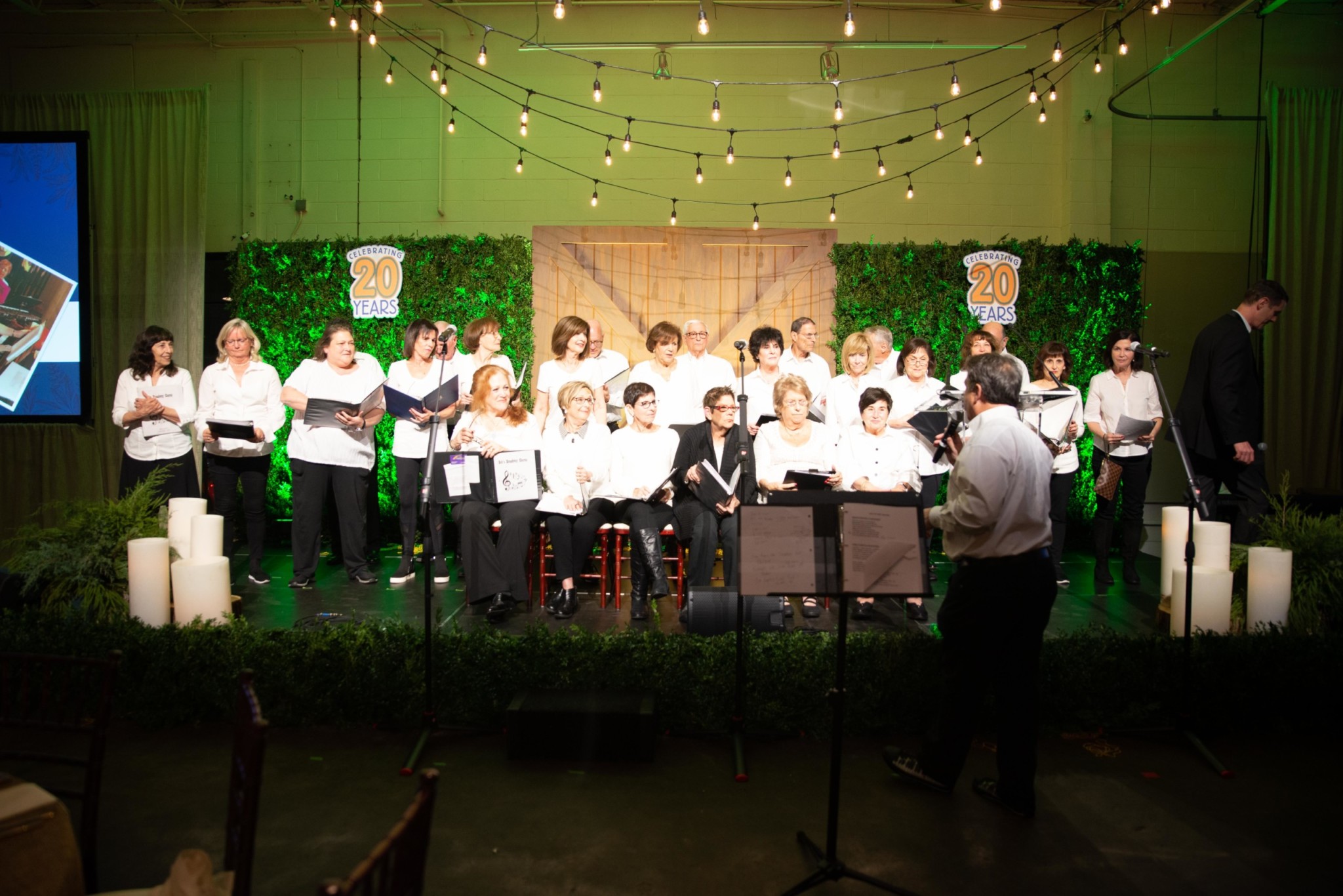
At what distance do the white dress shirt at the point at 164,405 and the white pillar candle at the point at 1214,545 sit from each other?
5.62 m

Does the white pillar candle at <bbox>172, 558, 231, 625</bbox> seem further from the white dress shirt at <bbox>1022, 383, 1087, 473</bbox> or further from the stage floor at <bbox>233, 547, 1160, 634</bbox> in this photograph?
the white dress shirt at <bbox>1022, 383, 1087, 473</bbox>

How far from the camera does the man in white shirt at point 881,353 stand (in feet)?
19.9

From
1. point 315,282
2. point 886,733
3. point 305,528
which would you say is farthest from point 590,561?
point 315,282

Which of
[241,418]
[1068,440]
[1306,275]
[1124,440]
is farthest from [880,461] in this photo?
[1306,275]

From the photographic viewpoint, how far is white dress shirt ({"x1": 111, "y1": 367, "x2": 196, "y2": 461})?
5625mm

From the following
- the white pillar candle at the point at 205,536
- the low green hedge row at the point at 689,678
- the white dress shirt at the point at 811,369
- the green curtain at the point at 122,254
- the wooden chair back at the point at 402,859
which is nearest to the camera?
the wooden chair back at the point at 402,859

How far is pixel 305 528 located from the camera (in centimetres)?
559

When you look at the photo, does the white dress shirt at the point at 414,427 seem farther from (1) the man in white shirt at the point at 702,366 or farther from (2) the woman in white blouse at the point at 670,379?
(1) the man in white shirt at the point at 702,366

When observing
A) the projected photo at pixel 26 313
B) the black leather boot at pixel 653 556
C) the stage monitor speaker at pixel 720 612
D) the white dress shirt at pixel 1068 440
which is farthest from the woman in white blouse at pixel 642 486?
the projected photo at pixel 26 313

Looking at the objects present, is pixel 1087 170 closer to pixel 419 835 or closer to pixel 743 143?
pixel 743 143

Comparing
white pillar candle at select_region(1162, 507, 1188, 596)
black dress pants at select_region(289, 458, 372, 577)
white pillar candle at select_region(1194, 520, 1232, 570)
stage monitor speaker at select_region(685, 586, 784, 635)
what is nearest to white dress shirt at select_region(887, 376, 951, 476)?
white pillar candle at select_region(1162, 507, 1188, 596)

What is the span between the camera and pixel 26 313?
280 inches

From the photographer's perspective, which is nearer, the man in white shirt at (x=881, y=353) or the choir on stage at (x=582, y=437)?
the choir on stage at (x=582, y=437)

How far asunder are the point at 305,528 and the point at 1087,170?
22.2 feet
